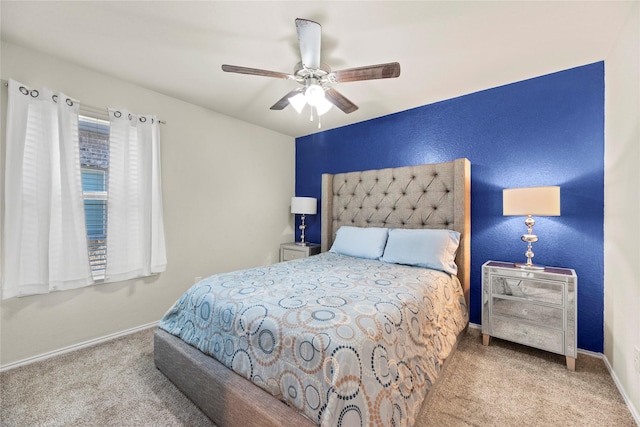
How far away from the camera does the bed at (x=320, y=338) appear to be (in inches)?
40.0

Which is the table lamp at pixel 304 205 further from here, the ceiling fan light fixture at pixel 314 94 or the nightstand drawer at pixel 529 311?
the nightstand drawer at pixel 529 311

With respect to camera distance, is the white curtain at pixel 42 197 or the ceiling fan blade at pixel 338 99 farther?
the ceiling fan blade at pixel 338 99

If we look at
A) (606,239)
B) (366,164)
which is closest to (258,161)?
(366,164)

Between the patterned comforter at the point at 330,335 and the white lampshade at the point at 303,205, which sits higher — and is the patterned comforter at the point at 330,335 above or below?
below

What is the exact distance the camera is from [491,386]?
1.68 metres

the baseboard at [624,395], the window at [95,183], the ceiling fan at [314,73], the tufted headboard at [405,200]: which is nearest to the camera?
the baseboard at [624,395]

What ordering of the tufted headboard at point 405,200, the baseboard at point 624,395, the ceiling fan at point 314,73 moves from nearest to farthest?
the baseboard at point 624,395 < the ceiling fan at point 314,73 < the tufted headboard at point 405,200

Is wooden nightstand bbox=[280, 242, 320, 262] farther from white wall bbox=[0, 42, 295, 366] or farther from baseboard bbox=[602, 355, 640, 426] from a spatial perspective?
baseboard bbox=[602, 355, 640, 426]

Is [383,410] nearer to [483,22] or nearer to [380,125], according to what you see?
[483,22]

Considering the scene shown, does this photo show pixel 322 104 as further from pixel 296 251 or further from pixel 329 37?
pixel 296 251

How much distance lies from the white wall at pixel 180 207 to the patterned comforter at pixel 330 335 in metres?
1.03

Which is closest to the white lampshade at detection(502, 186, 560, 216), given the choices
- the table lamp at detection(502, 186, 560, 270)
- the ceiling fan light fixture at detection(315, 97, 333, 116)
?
the table lamp at detection(502, 186, 560, 270)

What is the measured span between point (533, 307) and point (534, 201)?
2.62 ft

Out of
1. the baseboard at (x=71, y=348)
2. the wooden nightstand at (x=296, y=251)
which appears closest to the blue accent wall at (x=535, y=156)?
the wooden nightstand at (x=296, y=251)
